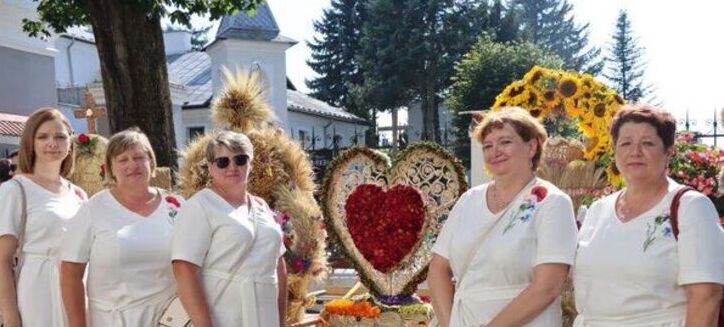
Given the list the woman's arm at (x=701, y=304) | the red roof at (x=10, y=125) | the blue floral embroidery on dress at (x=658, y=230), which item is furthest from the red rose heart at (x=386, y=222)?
the red roof at (x=10, y=125)

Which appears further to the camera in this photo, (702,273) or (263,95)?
(263,95)

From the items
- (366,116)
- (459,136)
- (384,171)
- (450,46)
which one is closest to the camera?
(384,171)

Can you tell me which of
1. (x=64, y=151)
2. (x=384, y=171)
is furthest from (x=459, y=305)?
(x=384, y=171)

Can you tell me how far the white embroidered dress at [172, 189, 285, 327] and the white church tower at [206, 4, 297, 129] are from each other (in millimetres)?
24758

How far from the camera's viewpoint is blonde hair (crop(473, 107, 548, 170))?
3.20 metres

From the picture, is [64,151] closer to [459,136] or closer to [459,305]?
[459,305]

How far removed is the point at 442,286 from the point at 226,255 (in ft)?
3.01

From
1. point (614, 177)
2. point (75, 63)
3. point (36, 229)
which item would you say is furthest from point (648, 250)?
point (75, 63)

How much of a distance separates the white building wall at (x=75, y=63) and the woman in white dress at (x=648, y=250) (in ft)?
79.1

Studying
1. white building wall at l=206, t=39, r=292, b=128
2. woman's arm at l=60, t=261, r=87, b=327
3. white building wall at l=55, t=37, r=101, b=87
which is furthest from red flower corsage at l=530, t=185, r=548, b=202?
white building wall at l=206, t=39, r=292, b=128

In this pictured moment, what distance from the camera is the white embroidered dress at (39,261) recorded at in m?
4.02

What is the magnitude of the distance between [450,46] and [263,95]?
33.2 meters

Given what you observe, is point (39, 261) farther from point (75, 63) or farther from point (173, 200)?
point (75, 63)

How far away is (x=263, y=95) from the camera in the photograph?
6.45 meters
